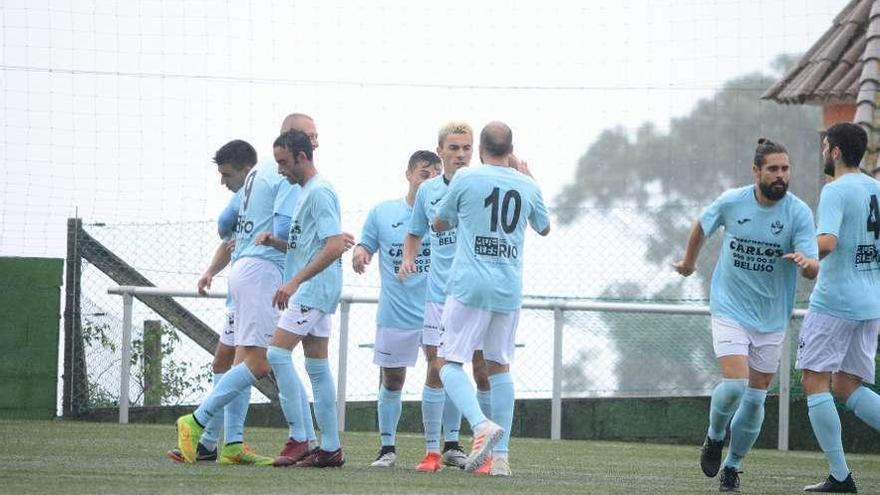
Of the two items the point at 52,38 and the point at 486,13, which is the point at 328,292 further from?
the point at 486,13

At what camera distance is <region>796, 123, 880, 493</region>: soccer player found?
1084 cm

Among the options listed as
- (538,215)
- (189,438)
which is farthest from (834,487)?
(189,438)

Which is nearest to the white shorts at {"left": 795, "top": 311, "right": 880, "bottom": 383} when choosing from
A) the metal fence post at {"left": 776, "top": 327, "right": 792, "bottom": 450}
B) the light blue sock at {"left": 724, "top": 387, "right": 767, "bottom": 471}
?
the light blue sock at {"left": 724, "top": 387, "right": 767, "bottom": 471}

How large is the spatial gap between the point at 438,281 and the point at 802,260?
102 inches

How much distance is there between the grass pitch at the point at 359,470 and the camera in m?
9.78

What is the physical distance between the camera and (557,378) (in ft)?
58.5

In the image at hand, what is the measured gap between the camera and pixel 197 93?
19.8m

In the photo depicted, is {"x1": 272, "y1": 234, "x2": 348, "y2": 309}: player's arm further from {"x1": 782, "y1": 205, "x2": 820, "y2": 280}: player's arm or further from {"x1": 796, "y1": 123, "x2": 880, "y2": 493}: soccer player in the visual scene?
{"x1": 796, "y1": 123, "x2": 880, "y2": 493}: soccer player

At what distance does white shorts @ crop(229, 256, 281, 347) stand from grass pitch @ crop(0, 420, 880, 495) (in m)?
0.79

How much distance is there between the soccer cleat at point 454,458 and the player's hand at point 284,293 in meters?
1.83

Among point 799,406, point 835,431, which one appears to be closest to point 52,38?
point 799,406

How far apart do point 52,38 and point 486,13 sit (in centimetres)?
515

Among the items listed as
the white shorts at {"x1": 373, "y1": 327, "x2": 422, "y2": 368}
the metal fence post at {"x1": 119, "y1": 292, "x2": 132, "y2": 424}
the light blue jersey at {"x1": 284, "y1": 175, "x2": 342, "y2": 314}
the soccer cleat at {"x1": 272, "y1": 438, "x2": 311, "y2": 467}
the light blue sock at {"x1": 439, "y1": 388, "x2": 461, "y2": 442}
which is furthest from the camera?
the metal fence post at {"x1": 119, "y1": 292, "x2": 132, "y2": 424}

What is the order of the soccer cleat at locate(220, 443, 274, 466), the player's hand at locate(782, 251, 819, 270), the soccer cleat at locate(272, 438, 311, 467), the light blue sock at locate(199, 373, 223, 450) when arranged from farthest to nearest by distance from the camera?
the light blue sock at locate(199, 373, 223, 450)
the soccer cleat at locate(220, 443, 274, 466)
the soccer cleat at locate(272, 438, 311, 467)
the player's hand at locate(782, 251, 819, 270)
